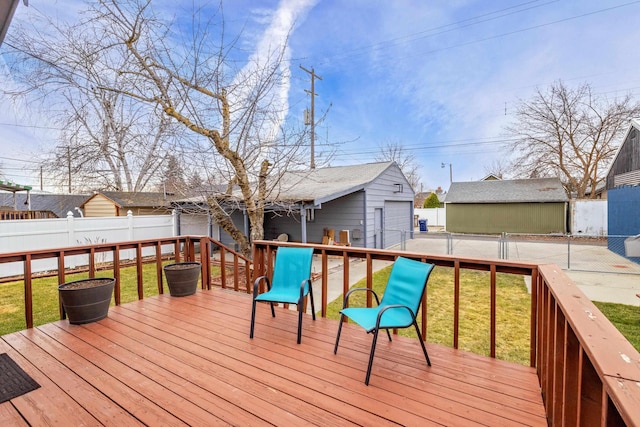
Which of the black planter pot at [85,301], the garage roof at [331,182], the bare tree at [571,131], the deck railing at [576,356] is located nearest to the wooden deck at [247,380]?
the black planter pot at [85,301]

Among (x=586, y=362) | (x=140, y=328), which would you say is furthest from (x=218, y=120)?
(x=586, y=362)

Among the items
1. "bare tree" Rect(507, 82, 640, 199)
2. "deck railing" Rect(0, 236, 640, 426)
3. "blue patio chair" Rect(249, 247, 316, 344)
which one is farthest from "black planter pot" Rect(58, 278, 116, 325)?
"bare tree" Rect(507, 82, 640, 199)

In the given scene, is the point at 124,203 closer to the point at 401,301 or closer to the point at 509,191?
the point at 401,301

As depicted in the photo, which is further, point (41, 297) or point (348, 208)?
point (348, 208)

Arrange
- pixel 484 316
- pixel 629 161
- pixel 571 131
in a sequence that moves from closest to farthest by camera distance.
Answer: pixel 484 316 → pixel 629 161 → pixel 571 131

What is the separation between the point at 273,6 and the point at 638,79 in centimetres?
1688

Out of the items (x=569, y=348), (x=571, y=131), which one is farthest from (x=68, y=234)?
(x=571, y=131)

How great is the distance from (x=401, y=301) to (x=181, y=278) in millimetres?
2962

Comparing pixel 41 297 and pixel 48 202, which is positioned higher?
pixel 48 202

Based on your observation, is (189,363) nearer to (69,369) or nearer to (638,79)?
(69,369)

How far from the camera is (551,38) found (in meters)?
11.0

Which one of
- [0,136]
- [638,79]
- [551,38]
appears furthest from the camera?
[638,79]

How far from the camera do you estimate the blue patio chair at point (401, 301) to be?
2354 millimetres

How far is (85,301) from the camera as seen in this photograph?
10.6 ft
